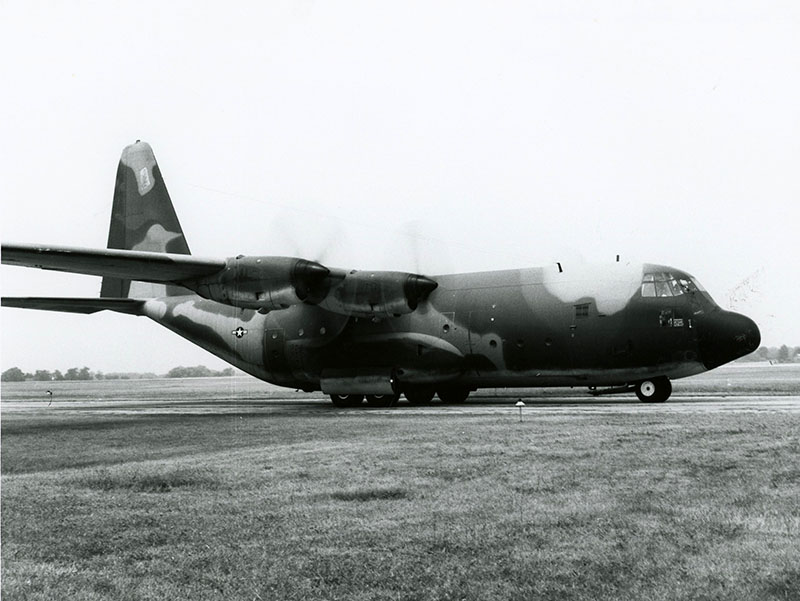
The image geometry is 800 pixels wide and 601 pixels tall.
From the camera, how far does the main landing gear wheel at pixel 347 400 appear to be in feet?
81.2

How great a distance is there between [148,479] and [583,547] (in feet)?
14.8

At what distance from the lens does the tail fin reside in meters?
27.9

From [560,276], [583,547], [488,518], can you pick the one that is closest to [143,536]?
[488,518]

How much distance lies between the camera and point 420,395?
25328 mm

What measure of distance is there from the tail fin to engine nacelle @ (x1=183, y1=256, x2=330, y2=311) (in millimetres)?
7637

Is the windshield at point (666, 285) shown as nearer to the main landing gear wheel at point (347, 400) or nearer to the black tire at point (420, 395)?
the black tire at point (420, 395)

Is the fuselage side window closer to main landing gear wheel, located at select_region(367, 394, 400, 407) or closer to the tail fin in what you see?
main landing gear wheel, located at select_region(367, 394, 400, 407)

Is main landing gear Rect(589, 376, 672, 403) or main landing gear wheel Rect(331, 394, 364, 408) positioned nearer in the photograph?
main landing gear Rect(589, 376, 672, 403)

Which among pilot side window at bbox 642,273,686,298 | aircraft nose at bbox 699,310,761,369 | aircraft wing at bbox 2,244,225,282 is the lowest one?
aircraft nose at bbox 699,310,761,369

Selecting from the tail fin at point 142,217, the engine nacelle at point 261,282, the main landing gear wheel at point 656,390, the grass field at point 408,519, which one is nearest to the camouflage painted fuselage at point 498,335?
the main landing gear wheel at point 656,390

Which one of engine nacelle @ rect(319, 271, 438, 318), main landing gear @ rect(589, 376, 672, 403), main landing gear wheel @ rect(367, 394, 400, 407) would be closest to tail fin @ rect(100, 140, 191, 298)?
engine nacelle @ rect(319, 271, 438, 318)

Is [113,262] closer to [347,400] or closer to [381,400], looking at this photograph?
[347,400]

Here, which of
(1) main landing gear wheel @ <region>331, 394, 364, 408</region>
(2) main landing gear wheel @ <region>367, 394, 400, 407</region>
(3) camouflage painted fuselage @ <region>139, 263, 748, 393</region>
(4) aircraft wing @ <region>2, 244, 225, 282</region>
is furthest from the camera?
(1) main landing gear wheel @ <region>331, 394, 364, 408</region>

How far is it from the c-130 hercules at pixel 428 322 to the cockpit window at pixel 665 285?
1.3 inches
